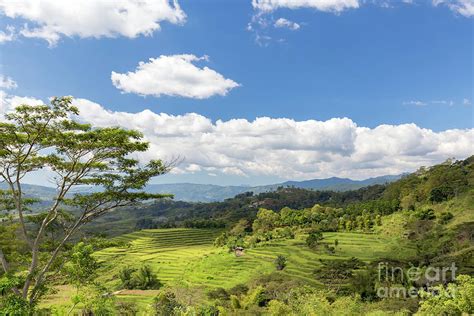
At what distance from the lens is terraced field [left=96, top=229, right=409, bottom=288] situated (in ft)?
241

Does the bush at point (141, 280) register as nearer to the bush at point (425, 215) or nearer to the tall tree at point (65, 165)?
the tall tree at point (65, 165)

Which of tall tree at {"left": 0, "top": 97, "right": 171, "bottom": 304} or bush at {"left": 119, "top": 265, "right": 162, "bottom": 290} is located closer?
tall tree at {"left": 0, "top": 97, "right": 171, "bottom": 304}

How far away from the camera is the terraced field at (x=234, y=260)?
73438 millimetres

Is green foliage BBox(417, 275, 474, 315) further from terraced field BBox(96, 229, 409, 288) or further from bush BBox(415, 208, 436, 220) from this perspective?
bush BBox(415, 208, 436, 220)

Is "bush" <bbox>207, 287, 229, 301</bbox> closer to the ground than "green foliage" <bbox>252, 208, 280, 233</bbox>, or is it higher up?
closer to the ground

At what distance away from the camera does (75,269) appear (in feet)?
75.0

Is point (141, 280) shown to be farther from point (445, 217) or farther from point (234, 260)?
point (445, 217)

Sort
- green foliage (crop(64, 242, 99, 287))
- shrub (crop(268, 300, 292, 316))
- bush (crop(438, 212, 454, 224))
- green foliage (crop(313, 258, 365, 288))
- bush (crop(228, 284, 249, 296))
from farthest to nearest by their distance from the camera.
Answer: bush (crop(438, 212, 454, 224)) → green foliage (crop(313, 258, 365, 288)) → bush (crop(228, 284, 249, 296)) → shrub (crop(268, 300, 292, 316)) → green foliage (crop(64, 242, 99, 287))

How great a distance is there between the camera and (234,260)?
82.1 meters

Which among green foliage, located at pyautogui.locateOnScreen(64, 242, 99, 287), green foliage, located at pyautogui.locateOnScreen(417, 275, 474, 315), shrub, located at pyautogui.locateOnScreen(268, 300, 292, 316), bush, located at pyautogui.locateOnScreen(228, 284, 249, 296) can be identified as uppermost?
green foliage, located at pyautogui.locateOnScreen(64, 242, 99, 287)

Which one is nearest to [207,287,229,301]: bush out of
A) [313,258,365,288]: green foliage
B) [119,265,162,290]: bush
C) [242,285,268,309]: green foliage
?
[242,285,268,309]: green foliage

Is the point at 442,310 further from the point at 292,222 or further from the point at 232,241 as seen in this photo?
the point at 292,222

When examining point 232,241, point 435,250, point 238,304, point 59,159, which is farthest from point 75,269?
point 232,241

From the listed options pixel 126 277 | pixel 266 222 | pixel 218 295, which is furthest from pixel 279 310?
pixel 266 222
